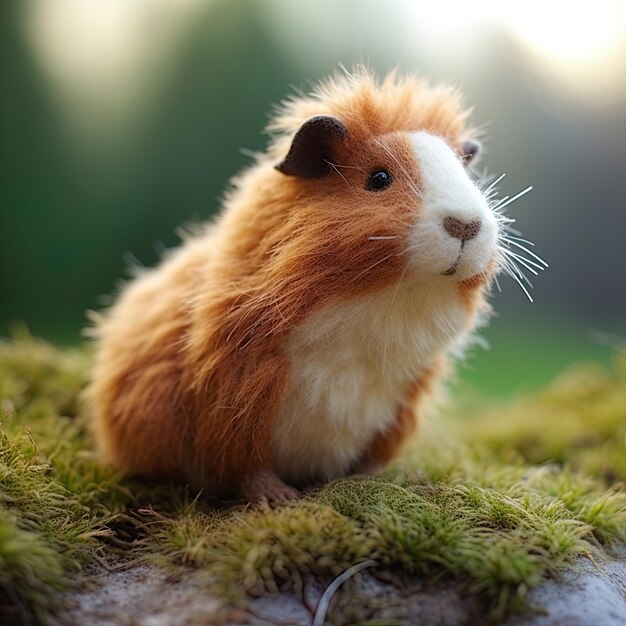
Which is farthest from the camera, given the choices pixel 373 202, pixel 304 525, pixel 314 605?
pixel 373 202

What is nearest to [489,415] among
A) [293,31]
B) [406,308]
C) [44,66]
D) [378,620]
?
[406,308]

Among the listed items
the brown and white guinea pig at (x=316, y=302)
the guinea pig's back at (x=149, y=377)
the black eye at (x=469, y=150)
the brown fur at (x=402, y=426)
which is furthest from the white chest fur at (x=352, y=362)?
the black eye at (x=469, y=150)

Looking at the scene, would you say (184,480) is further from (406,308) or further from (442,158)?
(442,158)

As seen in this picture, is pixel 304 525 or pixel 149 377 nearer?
pixel 304 525

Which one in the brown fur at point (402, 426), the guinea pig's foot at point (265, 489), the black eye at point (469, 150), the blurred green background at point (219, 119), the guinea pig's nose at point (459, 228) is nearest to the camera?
the guinea pig's nose at point (459, 228)

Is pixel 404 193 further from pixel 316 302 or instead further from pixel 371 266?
pixel 316 302

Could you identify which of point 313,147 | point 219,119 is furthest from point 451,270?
point 219,119

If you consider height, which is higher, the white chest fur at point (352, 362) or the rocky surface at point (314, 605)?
the white chest fur at point (352, 362)

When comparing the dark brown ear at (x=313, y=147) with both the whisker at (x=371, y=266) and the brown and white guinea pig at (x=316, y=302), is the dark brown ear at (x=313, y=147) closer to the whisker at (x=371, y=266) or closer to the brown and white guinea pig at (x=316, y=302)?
the brown and white guinea pig at (x=316, y=302)
